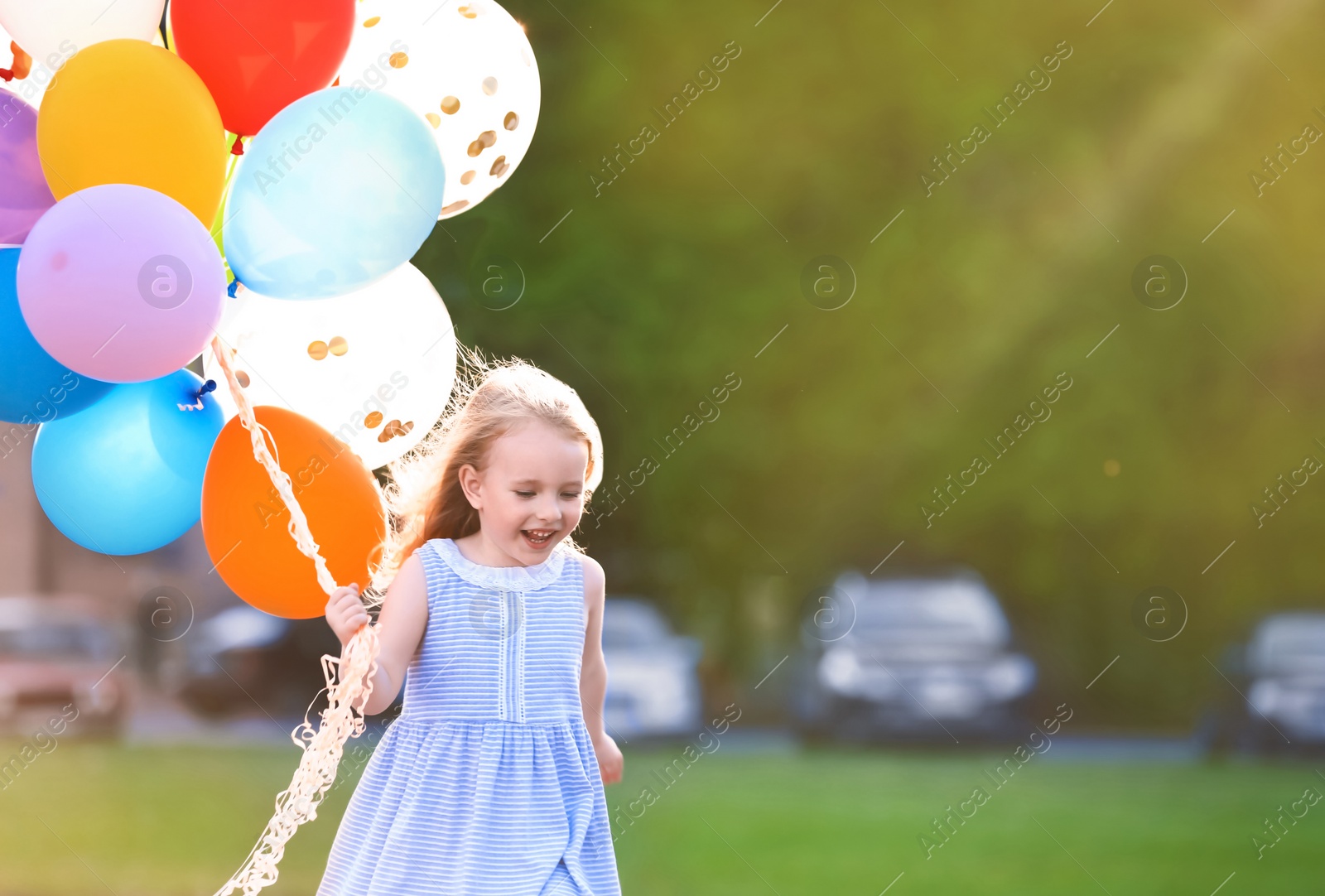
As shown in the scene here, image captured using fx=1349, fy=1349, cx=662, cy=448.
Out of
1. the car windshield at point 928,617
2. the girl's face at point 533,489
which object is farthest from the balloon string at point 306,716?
the car windshield at point 928,617

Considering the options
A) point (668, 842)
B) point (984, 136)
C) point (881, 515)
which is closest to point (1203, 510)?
point (881, 515)

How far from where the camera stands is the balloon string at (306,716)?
86.8 inches

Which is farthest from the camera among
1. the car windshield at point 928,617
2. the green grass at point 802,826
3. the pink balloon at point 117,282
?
the car windshield at point 928,617

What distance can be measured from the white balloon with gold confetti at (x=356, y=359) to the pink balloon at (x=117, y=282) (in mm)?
368

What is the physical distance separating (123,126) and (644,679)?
699 cm

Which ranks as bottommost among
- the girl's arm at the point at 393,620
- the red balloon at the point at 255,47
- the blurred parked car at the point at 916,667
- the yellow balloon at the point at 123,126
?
the blurred parked car at the point at 916,667

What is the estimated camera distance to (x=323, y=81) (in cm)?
260

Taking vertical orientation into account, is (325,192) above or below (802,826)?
above

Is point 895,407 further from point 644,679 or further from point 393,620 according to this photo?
point 393,620

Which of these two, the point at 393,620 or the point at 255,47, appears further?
the point at 255,47

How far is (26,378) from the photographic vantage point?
96.3 inches

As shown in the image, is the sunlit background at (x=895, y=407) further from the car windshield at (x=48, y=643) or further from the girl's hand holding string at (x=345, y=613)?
the girl's hand holding string at (x=345, y=613)

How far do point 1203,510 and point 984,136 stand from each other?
3559 mm

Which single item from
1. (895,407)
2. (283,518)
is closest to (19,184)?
(283,518)
